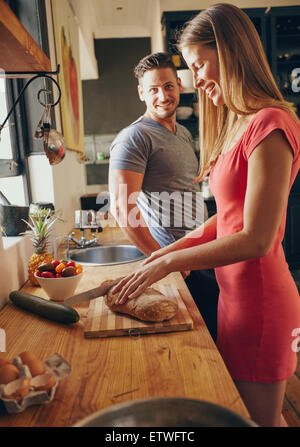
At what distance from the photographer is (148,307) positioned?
3.47ft

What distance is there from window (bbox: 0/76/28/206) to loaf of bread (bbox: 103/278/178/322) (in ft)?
3.68

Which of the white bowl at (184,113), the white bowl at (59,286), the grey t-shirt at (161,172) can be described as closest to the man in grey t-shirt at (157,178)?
the grey t-shirt at (161,172)

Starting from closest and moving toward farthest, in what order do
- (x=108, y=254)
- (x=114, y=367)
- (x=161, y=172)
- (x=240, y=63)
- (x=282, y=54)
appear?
(x=114, y=367) → (x=240, y=63) → (x=161, y=172) → (x=108, y=254) → (x=282, y=54)

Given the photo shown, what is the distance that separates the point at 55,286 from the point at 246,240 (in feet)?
2.27

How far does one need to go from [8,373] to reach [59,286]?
1.87 ft

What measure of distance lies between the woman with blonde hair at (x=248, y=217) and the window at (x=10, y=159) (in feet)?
3.99

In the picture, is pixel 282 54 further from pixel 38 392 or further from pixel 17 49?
pixel 38 392

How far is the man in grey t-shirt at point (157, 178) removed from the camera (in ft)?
5.74

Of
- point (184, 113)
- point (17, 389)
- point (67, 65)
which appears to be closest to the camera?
point (17, 389)

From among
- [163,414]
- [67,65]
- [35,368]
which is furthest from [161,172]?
[67,65]

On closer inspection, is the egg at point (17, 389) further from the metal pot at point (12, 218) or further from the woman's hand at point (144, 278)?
the metal pot at point (12, 218)

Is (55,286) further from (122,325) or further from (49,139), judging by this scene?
(49,139)

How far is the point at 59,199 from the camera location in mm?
2482
